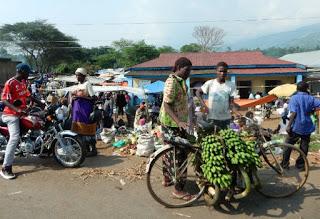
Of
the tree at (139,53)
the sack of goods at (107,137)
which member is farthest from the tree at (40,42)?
the sack of goods at (107,137)

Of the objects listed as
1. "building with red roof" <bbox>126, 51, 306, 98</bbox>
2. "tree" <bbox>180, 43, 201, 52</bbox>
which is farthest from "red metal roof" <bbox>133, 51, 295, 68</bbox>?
"tree" <bbox>180, 43, 201, 52</bbox>

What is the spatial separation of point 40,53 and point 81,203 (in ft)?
179

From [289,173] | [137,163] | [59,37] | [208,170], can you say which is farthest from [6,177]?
[59,37]

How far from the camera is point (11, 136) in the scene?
6.07 meters

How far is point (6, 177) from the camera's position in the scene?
5910 millimetres

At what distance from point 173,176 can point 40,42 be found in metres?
52.6

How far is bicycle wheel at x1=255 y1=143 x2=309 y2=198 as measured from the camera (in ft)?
16.5

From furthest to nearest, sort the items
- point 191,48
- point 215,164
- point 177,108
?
point 191,48, point 177,108, point 215,164

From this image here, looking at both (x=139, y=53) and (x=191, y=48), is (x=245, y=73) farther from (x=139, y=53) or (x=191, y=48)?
(x=191, y=48)

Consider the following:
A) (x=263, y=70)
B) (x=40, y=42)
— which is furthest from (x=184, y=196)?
(x=40, y=42)

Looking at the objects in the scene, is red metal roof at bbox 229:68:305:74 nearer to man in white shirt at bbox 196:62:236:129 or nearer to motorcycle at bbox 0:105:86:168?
motorcycle at bbox 0:105:86:168

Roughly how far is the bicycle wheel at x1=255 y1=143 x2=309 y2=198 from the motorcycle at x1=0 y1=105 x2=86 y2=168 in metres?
3.15

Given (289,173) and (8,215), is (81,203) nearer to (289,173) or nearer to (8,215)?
(8,215)

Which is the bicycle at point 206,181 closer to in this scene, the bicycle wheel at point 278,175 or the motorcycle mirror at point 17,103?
the bicycle wheel at point 278,175
